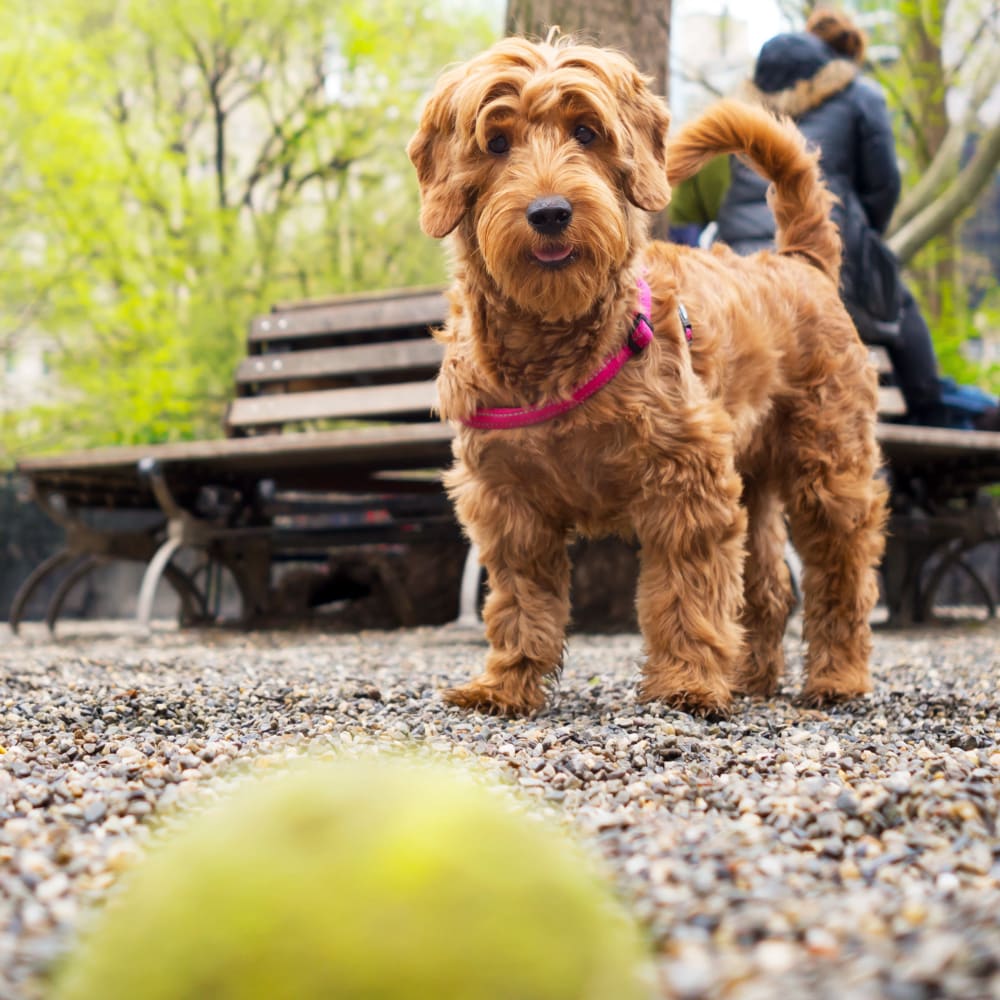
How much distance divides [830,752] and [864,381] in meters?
1.91

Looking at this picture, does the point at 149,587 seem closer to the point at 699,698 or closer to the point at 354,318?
the point at 354,318

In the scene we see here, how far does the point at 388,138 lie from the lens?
720 inches

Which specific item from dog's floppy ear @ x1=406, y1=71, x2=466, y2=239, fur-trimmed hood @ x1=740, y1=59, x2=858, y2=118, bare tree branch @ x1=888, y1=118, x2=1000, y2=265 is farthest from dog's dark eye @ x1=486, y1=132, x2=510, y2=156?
bare tree branch @ x1=888, y1=118, x2=1000, y2=265

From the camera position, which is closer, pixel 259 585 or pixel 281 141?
pixel 259 585

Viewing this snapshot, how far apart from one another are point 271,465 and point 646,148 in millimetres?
4881

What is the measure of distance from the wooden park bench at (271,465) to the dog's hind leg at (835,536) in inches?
117

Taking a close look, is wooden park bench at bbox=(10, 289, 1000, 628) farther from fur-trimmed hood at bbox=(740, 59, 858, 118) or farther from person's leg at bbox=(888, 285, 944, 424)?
fur-trimmed hood at bbox=(740, 59, 858, 118)

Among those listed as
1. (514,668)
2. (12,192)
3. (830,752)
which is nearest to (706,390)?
(514,668)

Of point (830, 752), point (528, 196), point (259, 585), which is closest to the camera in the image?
point (830, 752)

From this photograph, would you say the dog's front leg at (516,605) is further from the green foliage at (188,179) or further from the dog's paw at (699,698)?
the green foliage at (188,179)

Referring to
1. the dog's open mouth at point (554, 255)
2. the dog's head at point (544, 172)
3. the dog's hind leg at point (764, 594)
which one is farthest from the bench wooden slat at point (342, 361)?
the dog's open mouth at point (554, 255)

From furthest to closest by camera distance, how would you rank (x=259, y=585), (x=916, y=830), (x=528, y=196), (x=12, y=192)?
(x=12, y=192)
(x=259, y=585)
(x=528, y=196)
(x=916, y=830)

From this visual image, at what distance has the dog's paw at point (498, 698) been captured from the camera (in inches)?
140

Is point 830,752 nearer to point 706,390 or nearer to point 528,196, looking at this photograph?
point 706,390
